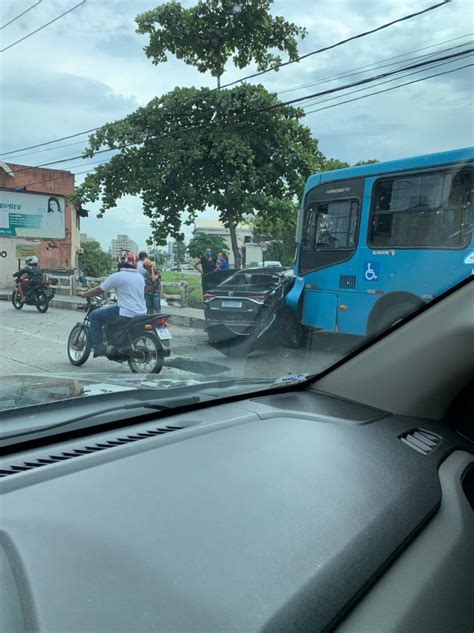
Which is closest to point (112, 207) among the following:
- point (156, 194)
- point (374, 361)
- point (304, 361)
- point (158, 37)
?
point (156, 194)

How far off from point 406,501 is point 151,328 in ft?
13.9

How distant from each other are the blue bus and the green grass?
1.18m

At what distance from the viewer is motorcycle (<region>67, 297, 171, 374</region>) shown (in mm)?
5391

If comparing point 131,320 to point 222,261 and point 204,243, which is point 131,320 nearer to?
point 222,261

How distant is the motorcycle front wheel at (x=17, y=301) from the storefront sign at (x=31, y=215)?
1.46 m

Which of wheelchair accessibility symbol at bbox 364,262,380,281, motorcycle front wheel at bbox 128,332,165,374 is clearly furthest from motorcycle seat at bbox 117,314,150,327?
wheelchair accessibility symbol at bbox 364,262,380,281

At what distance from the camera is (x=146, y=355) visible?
5.42m

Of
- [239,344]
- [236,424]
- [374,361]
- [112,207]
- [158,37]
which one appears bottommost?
[239,344]

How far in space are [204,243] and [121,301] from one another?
1.68 m

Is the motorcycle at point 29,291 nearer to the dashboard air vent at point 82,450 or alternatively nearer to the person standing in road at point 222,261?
the person standing in road at point 222,261

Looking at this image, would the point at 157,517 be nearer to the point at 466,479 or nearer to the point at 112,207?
the point at 466,479

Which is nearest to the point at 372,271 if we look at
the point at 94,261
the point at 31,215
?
the point at 94,261

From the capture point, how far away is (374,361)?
2.38m

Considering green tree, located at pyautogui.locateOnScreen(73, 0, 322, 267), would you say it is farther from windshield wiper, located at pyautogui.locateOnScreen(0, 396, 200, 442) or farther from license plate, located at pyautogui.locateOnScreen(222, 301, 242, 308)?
license plate, located at pyautogui.locateOnScreen(222, 301, 242, 308)
